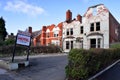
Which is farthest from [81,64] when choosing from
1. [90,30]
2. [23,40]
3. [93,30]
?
[90,30]

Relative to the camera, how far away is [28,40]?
18250 millimetres

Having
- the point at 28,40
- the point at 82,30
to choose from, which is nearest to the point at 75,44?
the point at 82,30

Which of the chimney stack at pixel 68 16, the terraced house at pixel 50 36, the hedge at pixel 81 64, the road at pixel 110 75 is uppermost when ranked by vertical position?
the chimney stack at pixel 68 16

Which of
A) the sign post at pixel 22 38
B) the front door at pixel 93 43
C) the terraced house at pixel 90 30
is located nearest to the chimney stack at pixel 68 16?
the terraced house at pixel 90 30

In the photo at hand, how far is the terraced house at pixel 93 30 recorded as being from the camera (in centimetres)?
3559

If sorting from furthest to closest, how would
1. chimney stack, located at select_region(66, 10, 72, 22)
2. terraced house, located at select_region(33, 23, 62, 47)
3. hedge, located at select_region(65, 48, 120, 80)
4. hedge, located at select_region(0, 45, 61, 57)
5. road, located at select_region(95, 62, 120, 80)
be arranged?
terraced house, located at select_region(33, 23, 62, 47) → chimney stack, located at select_region(66, 10, 72, 22) → hedge, located at select_region(0, 45, 61, 57) → road, located at select_region(95, 62, 120, 80) → hedge, located at select_region(65, 48, 120, 80)

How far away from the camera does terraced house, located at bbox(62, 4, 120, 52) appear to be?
117ft

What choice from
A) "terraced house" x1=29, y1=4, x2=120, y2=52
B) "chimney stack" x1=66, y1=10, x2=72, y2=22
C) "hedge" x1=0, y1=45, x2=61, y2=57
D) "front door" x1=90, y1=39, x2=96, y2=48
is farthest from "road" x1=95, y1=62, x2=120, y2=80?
"chimney stack" x1=66, y1=10, x2=72, y2=22

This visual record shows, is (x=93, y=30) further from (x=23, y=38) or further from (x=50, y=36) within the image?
(x=23, y=38)

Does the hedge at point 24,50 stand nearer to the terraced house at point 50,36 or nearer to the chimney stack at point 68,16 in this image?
the terraced house at point 50,36

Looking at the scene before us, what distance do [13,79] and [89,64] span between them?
5.11m

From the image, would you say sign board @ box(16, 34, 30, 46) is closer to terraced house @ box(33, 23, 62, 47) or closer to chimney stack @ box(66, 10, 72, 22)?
chimney stack @ box(66, 10, 72, 22)

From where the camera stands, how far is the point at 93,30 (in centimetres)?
3775

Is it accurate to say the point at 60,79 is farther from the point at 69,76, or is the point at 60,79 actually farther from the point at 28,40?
the point at 28,40
